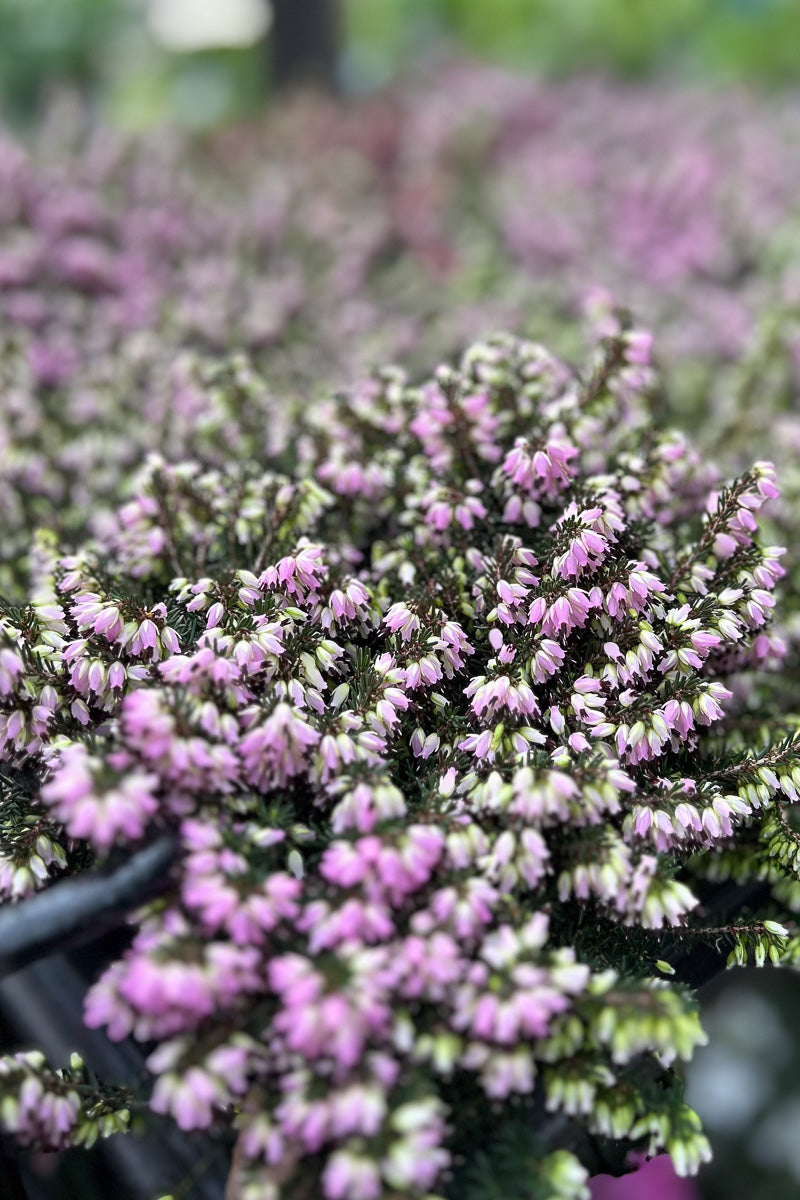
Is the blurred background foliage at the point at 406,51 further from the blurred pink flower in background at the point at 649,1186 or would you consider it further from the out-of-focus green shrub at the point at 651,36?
the blurred pink flower in background at the point at 649,1186

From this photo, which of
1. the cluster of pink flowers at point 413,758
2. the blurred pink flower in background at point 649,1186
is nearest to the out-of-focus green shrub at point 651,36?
the cluster of pink flowers at point 413,758

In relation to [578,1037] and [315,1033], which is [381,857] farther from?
[578,1037]

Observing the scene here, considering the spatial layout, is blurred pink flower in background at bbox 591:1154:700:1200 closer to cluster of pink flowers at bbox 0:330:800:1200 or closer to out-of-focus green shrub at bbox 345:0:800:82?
cluster of pink flowers at bbox 0:330:800:1200

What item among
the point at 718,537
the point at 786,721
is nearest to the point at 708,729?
the point at 786,721

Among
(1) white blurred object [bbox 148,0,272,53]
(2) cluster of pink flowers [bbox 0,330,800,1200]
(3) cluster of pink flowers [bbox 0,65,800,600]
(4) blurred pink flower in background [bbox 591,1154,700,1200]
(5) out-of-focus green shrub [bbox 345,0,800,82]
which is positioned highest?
(1) white blurred object [bbox 148,0,272,53]

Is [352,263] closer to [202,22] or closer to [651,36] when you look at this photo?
[651,36]

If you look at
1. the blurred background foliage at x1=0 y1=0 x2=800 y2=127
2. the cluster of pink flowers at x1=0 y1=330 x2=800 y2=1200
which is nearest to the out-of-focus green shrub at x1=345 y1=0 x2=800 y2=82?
the blurred background foliage at x1=0 y1=0 x2=800 y2=127

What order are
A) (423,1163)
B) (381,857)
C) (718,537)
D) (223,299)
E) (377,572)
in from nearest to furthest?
(423,1163) → (381,857) → (718,537) → (377,572) → (223,299)
